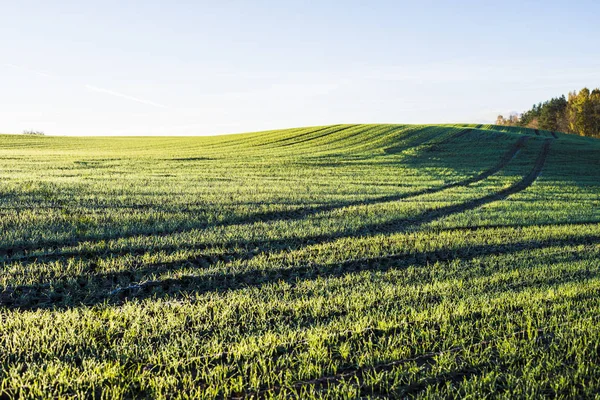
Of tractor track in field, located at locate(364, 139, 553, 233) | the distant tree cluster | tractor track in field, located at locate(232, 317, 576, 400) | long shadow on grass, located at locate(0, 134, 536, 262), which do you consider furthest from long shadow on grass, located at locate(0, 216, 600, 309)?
the distant tree cluster

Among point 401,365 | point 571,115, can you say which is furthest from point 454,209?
point 571,115

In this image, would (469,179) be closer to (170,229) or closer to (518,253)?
(518,253)

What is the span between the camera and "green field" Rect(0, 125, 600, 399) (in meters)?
5.57

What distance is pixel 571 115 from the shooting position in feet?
325

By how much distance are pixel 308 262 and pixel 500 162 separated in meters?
38.0

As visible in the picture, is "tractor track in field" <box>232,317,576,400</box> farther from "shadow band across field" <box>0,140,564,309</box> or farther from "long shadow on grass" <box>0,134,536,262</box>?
"long shadow on grass" <box>0,134,536,262</box>

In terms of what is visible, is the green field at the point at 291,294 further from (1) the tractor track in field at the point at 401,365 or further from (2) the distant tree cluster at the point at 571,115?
(2) the distant tree cluster at the point at 571,115

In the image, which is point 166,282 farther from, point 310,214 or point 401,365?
point 310,214

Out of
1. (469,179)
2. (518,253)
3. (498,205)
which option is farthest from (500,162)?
(518,253)

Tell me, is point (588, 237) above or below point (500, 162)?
below

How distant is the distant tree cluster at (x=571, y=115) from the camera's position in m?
93.4

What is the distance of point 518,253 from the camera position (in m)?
13.1

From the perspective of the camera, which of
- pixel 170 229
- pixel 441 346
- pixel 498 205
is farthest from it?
pixel 498 205

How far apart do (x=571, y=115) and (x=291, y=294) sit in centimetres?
11200
